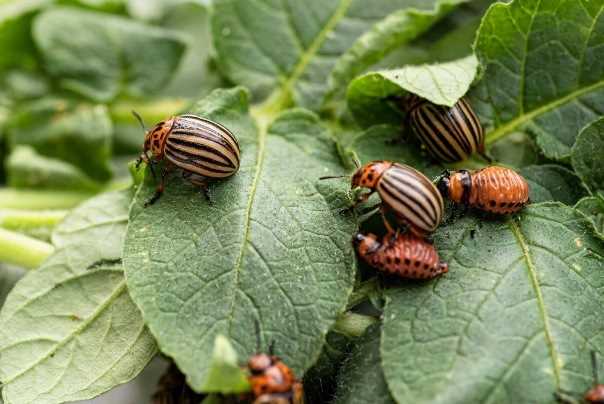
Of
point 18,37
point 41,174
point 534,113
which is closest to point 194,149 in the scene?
point 534,113

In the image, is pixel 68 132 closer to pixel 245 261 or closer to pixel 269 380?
pixel 245 261

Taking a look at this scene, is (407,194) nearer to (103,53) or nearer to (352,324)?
(352,324)

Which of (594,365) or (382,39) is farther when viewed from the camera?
(382,39)

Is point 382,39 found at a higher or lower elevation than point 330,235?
higher

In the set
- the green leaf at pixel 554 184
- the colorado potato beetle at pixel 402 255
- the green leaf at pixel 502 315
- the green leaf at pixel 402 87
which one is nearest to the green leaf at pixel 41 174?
the green leaf at pixel 402 87

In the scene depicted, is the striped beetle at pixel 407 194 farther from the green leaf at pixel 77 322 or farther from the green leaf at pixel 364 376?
the green leaf at pixel 77 322

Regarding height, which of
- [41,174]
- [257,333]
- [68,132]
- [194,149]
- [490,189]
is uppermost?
[490,189]

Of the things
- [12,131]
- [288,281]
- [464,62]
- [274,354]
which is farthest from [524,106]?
[12,131]

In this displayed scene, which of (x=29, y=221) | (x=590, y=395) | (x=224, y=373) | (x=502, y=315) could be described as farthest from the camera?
(x=29, y=221)

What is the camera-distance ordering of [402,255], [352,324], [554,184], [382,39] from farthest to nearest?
[382,39], [554,184], [352,324], [402,255]
